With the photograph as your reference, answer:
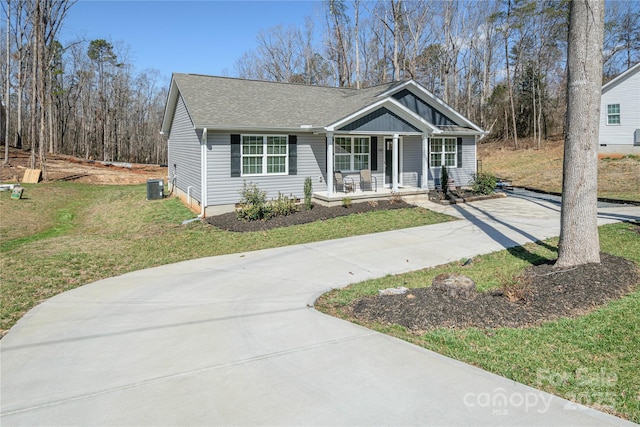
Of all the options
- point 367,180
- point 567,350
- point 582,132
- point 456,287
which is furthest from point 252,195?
point 567,350

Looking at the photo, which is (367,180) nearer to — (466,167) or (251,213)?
(251,213)

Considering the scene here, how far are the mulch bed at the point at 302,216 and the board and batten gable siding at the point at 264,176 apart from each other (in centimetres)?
81

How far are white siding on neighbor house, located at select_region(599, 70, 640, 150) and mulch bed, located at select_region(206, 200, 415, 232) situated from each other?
19.6m

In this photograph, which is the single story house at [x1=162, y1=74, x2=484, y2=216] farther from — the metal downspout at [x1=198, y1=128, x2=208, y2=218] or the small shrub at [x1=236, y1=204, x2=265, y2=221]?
the small shrub at [x1=236, y1=204, x2=265, y2=221]

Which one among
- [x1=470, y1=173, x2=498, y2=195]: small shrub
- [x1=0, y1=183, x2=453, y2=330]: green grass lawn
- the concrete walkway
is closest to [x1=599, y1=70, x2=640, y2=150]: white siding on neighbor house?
[x1=470, y1=173, x2=498, y2=195]: small shrub

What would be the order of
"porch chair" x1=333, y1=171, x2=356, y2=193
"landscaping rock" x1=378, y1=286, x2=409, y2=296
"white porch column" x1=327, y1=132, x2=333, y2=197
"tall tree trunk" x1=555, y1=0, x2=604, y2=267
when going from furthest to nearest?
1. "porch chair" x1=333, y1=171, x2=356, y2=193
2. "white porch column" x1=327, y1=132, x2=333, y2=197
3. "tall tree trunk" x1=555, y1=0, x2=604, y2=267
4. "landscaping rock" x1=378, y1=286, x2=409, y2=296

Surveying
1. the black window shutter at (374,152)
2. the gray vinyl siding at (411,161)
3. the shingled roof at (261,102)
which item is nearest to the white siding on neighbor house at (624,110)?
the gray vinyl siding at (411,161)

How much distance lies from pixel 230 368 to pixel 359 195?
1209 centimetres

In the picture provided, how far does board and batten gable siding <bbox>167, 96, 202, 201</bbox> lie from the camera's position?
15.7m

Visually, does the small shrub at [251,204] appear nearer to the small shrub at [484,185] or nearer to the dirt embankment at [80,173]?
the small shrub at [484,185]

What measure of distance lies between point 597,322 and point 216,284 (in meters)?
5.69

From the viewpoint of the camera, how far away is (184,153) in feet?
58.7

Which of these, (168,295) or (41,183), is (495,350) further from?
(41,183)

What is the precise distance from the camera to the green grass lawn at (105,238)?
8.34 meters
